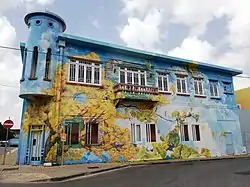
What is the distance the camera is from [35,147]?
14.3 meters

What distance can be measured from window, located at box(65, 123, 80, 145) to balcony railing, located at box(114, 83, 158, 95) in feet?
12.6

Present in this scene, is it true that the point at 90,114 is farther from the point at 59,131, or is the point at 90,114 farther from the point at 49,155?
the point at 49,155

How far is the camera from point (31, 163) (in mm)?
13859

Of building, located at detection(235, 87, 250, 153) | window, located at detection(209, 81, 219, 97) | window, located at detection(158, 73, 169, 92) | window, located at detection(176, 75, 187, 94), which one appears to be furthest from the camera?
building, located at detection(235, 87, 250, 153)

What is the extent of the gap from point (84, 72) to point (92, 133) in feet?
14.3

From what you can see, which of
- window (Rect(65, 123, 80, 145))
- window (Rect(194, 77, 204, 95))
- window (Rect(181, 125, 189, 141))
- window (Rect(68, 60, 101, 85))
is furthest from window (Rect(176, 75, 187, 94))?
window (Rect(65, 123, 80, 145))

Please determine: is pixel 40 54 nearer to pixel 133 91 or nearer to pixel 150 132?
pixel 133 91

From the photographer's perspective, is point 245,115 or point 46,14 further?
point 245,115

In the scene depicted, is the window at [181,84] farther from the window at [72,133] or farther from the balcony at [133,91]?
the window at [72,133]

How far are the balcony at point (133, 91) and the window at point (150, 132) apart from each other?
227 cm

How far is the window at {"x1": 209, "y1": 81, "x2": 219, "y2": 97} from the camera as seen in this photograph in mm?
20903

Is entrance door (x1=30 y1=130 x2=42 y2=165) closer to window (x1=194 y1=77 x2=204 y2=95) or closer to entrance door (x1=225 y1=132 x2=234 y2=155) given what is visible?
window (x1=194 y1=77 x2=204 y2=95)

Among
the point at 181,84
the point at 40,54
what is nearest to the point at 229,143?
the point at 181,84

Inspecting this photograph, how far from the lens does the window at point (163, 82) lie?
18.5m
